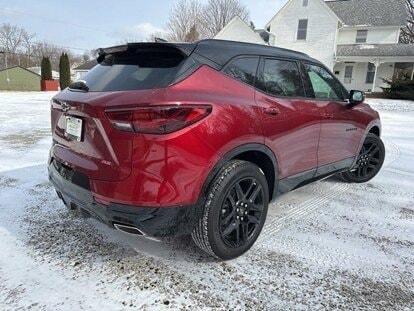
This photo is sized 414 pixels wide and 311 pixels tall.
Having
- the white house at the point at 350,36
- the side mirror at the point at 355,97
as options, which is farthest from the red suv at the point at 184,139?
the white house at the point at 350,36

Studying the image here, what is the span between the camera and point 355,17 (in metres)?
29.1

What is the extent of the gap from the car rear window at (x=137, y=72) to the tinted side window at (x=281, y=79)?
32.6 inches

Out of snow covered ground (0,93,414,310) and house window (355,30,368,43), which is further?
house window (355,30,368,43)

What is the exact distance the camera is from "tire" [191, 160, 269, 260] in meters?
2.55

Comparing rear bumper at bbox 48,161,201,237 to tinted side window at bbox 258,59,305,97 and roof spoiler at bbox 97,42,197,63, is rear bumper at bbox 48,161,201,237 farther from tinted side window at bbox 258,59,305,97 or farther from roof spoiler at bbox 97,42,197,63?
tinted side window at bbox 258,59,305,97

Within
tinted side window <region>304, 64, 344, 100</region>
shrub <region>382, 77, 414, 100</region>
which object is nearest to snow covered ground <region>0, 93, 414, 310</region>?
tinted side window <region>304, 64, 344, 100</region>

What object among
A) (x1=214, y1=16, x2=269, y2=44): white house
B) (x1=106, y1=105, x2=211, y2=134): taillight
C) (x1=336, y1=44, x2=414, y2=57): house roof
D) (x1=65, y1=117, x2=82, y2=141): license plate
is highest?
(x1=214, y1=16, x2=269, y2=44): white house

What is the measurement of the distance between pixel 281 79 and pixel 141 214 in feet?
5.89

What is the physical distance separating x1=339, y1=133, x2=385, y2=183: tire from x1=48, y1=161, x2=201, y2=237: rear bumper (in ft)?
10.8

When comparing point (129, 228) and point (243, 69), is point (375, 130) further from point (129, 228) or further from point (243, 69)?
point (129, 228)

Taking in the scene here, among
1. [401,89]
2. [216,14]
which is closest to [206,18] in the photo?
[216,14]

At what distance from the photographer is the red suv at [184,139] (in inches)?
88.4

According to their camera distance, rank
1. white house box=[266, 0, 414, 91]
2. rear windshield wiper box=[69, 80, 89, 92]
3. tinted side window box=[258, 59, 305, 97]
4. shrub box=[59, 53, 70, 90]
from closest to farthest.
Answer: rear windshield wiper box=[69, 80, 89, 92]
tinted side window box=[258, 59, 305, 97]
white house box=[266, 0, 414, 91]
shrub box=[59, 53, 70, 90]

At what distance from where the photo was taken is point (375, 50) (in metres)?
26.9
